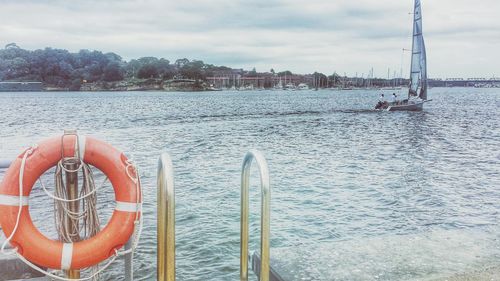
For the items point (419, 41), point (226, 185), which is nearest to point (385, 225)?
point (226, 185)

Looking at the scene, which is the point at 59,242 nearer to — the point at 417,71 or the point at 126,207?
the point at 126,207

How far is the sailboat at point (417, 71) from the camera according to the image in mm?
52656

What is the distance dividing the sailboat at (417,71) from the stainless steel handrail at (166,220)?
51.1 metres

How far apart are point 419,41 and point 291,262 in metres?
54.3

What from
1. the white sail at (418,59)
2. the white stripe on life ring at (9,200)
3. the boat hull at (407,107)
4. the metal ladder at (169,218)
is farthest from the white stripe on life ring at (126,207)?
the white sail at (418,59)

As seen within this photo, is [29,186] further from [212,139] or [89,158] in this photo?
[212,139]

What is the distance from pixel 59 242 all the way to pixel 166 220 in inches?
31.2

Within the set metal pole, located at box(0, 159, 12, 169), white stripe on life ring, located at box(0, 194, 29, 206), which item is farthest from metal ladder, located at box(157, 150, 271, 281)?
metal pole, located at box(0, 159, 12, 169)

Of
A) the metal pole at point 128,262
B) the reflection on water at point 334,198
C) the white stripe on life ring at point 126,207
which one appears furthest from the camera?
the reflection on water at point 334,198

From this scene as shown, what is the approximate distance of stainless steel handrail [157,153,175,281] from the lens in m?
2.71

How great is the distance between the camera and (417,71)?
5453cm

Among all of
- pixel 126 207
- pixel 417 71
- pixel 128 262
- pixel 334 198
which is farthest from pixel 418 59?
pixel 126 207

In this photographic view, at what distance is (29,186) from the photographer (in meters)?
3.00

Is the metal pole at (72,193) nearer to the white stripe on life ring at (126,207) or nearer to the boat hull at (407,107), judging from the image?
the white stripe on life ring at (126,207)
